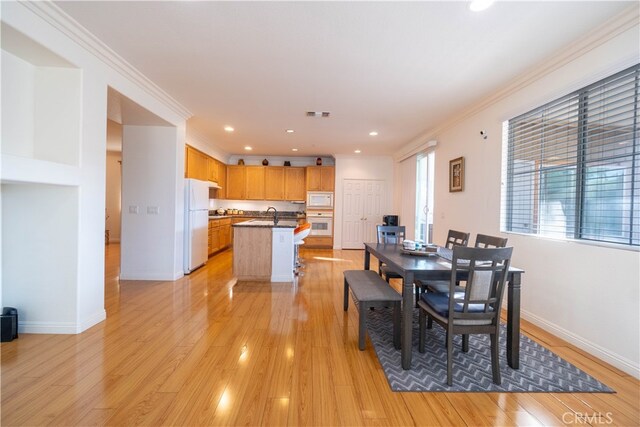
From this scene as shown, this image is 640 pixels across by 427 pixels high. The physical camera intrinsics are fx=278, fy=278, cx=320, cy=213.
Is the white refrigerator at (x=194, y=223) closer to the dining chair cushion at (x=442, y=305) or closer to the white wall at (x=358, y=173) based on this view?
the white wall at (x=358, y=173)

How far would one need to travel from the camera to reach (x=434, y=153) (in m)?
5.25

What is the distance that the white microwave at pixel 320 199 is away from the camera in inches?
303

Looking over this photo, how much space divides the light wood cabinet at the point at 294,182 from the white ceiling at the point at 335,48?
365cm

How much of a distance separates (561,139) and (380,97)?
78.0 inches

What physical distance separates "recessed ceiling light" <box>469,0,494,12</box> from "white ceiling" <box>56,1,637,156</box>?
0.24 ft

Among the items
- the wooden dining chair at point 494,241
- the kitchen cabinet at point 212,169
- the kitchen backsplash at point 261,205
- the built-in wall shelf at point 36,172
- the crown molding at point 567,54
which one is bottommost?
the wooden dining chair at point 494,241

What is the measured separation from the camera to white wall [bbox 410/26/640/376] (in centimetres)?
208

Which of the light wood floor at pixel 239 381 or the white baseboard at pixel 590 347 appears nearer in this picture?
the light wood floor at pixel 239 381

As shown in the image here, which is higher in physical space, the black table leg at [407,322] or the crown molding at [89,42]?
the crown molding at [89,42]

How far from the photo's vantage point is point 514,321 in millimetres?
2055

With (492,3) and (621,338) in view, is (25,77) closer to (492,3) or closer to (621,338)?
(492,3)

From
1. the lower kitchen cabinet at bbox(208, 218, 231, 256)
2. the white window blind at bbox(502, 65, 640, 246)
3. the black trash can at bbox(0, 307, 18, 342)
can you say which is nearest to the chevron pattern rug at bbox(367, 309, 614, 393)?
the white window blind at bbox(502, 65, 640, 246)

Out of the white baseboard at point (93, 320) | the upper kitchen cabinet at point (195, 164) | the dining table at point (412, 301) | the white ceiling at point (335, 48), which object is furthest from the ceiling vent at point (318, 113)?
the white baseboard at point (93, 320)

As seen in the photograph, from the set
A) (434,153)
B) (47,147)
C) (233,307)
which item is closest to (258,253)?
(233,307)
